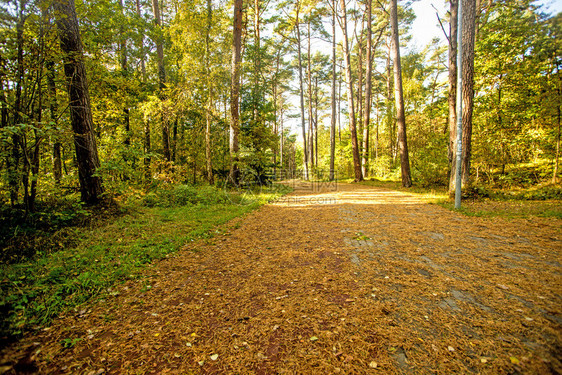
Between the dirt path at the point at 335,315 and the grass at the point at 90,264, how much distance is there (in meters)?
0.23

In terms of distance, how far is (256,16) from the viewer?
15.1m

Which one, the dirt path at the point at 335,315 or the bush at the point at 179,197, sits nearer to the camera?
the dirt path at the point at 335,315

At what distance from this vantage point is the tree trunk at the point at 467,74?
20.7 feet

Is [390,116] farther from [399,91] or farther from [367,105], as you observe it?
[399,91]

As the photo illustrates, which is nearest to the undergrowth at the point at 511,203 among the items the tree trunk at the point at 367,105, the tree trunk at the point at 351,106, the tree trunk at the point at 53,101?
the tree trunk at the point at 53,101

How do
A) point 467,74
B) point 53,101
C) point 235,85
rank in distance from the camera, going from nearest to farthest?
point 53,101
point 467,74
point 235,85

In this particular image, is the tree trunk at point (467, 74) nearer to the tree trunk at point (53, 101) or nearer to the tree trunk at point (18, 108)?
the tree trunk at point (53, 101)

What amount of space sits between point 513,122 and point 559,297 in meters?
9.19

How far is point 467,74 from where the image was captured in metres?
6.52

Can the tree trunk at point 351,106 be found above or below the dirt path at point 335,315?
above

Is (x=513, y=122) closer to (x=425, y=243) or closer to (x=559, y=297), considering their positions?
(x=425, y=243)

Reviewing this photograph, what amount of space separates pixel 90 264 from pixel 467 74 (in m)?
10.1

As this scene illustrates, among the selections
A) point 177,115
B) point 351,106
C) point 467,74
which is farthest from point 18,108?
point 351,106

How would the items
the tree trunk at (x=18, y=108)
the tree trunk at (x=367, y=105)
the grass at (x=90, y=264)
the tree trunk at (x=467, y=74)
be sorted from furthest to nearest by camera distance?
the tree trunk at (x=367, y=105), the tree trunk at (x=467, y=74), the tree trunk at (x=18, y=108), the grass at (x=90, y=264)
